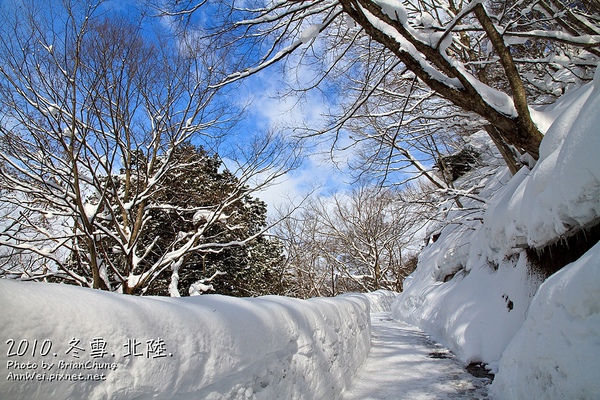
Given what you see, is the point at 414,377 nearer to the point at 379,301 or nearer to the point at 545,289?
the point at 545,289

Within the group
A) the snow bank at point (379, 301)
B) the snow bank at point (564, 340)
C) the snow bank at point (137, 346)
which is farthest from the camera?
the snow bank at point (379, 301)

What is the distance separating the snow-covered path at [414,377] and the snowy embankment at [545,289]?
341 mm

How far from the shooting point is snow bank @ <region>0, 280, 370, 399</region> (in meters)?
1.06

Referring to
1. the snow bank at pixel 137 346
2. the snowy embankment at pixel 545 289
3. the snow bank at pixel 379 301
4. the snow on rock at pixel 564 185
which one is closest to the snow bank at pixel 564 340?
the snowy embankment at pixel 545 289

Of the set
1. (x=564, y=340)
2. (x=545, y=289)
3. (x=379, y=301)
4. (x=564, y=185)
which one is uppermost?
(x=564, y=185)

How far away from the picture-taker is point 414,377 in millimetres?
4219

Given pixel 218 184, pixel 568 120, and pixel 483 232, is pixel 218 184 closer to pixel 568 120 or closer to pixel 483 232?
pixel 483 232

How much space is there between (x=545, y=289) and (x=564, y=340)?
528mm

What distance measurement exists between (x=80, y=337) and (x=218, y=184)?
39.0 feet

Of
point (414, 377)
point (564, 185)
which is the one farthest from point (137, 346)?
point (414, 377)

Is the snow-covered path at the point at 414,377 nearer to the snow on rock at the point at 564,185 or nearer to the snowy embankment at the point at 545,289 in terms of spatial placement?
the snowy embankment at the point at 545,289

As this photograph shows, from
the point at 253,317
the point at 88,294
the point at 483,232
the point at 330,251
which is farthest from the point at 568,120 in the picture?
the point at 330,251

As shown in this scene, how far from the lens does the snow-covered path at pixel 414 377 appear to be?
141 inches

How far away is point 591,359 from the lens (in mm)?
1734
